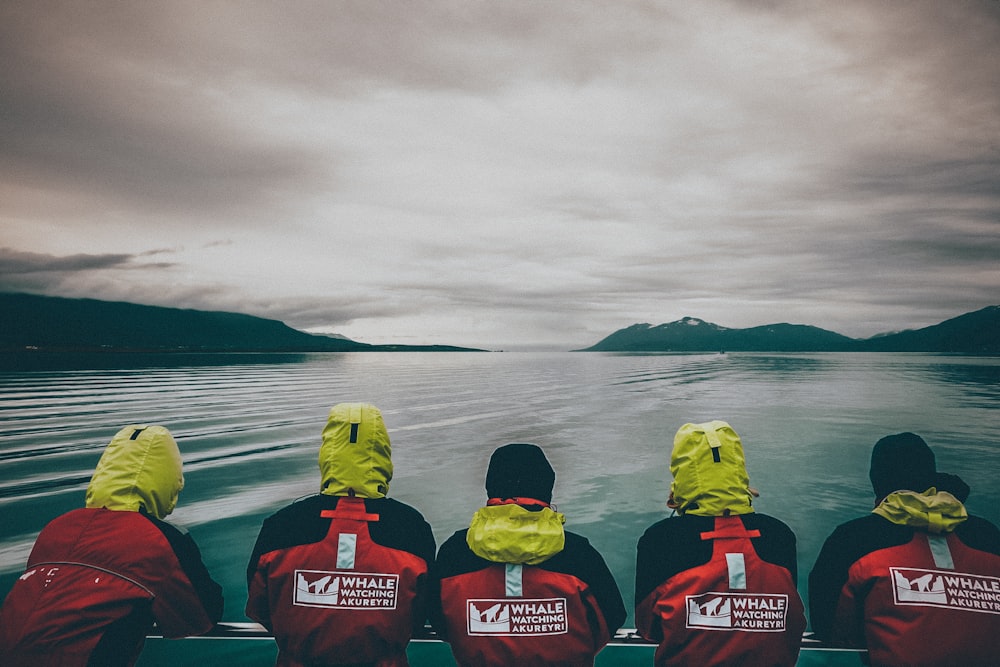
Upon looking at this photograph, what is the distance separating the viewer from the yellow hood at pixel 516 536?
2955 mm

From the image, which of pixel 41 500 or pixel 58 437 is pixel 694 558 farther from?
pixel 58 437

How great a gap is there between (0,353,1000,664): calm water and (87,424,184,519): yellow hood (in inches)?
133

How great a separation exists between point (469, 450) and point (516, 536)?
1584 cm

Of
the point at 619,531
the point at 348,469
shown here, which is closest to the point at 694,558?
the point at 348,469

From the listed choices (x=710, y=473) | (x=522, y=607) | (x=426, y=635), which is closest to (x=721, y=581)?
(x=710, y=473)

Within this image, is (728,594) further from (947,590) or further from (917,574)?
(947,590)

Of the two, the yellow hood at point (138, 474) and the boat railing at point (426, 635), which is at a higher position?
the yellow hood at point (138, 474)

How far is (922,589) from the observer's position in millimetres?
3023

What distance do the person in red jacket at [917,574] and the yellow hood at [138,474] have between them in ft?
14.6

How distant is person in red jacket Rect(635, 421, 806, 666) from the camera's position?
124 inches

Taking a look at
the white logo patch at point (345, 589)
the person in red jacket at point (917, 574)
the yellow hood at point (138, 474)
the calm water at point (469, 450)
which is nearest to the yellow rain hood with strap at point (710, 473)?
the person in red jacket at point (917, 574)

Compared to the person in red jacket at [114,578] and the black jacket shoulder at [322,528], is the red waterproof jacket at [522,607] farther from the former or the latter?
the person in red jacket at [114,578]

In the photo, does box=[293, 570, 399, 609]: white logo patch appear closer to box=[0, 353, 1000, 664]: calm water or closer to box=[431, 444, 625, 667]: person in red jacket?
box=[431, 444, 625, 667]: person in red jacket

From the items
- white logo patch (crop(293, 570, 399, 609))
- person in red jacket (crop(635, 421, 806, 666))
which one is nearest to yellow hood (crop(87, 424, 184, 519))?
white logo patch (crop(293, 570, 399, 609))
